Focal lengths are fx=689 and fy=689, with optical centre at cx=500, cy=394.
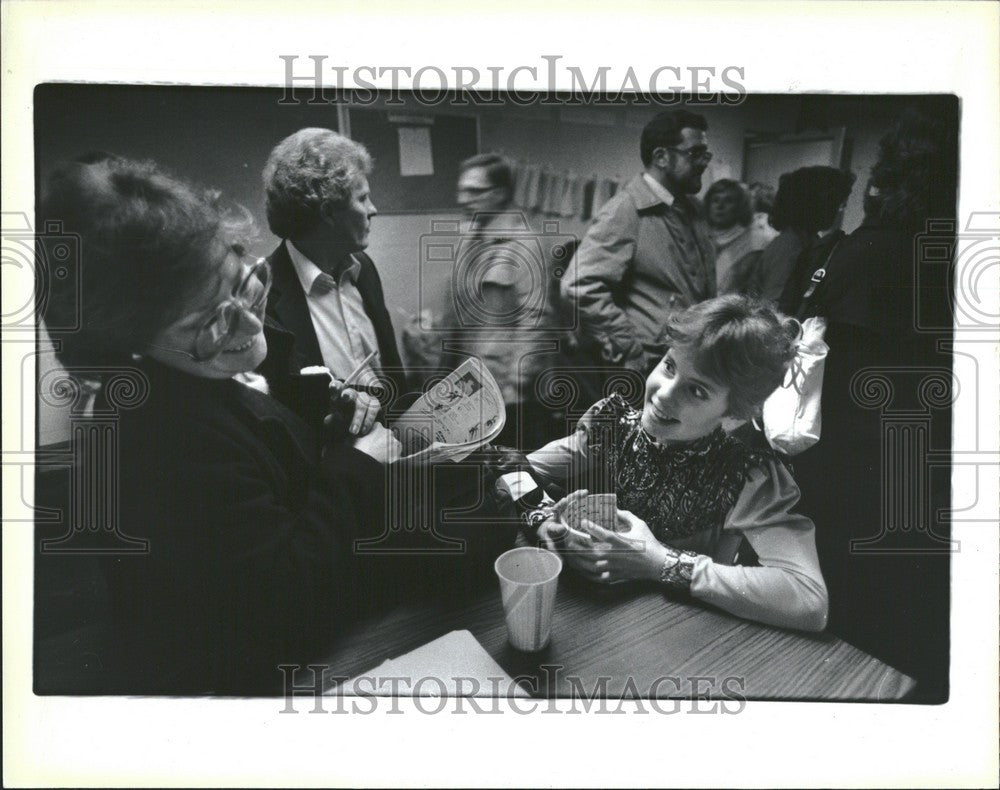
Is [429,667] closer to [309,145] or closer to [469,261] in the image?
[469,261]

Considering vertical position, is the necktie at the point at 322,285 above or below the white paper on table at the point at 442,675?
above

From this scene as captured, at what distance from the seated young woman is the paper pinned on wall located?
55 centimetres

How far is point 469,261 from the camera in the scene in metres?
1.30

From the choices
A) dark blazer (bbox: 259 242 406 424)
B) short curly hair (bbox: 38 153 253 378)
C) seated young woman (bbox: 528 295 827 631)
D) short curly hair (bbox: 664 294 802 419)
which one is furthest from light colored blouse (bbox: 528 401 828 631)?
short curly hair (bbox: 38 153 253 378)

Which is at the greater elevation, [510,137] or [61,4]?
[61,4]

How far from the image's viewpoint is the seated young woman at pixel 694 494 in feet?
4.26

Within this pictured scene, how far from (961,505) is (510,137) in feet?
3.69

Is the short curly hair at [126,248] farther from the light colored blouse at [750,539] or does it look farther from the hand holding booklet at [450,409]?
the light colored blouse at [750,539]

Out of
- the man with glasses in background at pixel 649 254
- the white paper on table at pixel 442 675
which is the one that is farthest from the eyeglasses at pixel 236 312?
the white paper on table at pixel 442 675

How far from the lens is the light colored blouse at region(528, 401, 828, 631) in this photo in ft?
4.29

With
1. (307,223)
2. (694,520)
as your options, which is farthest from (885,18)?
(307,223)

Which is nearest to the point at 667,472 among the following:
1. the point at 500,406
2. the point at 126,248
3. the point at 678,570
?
the point at 678,570

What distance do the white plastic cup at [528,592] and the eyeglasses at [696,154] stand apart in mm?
795

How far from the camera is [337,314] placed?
129 cm
